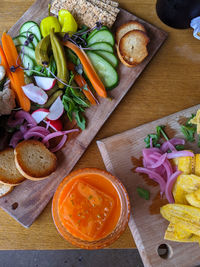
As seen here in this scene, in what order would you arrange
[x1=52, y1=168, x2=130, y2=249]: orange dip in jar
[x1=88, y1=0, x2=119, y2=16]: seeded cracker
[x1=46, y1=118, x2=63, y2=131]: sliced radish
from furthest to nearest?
[x1=88, y1=0, x2=119, y2=16]: seeded cracker, [x1=46, y1=118, x2=63, y2=131]: sliced radish, [x1=52, y1=168, x2=130, y2=249]: orange dip in jar

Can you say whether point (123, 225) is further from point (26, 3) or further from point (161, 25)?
point (26, 3)

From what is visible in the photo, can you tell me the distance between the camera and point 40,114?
5.13ft

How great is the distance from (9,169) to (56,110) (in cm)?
47

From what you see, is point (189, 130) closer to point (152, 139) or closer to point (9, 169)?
point (152, 139)

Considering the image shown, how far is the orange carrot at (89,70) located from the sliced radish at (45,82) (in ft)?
0.72

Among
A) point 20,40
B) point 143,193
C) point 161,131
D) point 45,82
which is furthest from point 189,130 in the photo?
point 20,40

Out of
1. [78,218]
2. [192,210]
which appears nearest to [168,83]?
[192,210]

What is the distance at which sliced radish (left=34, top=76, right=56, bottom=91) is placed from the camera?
156cm

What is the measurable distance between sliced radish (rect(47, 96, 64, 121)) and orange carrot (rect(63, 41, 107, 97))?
25cm

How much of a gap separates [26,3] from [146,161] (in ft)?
4.57

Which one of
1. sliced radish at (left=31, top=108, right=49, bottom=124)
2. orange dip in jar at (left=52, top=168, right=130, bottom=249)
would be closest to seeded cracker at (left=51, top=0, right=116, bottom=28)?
sliced radish at (left=31, top=108, right=49, bottom=124)

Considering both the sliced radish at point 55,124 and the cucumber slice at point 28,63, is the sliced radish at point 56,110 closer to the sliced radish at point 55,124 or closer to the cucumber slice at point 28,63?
the sliced radish at point 55,124

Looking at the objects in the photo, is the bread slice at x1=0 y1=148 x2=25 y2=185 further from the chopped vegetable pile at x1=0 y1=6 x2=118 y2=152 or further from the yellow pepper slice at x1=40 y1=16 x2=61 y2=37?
the yellow pepper slice at x1=40 y1=16 x2=61 y2=37

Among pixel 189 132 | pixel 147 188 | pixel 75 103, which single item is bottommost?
pixel 147 188
